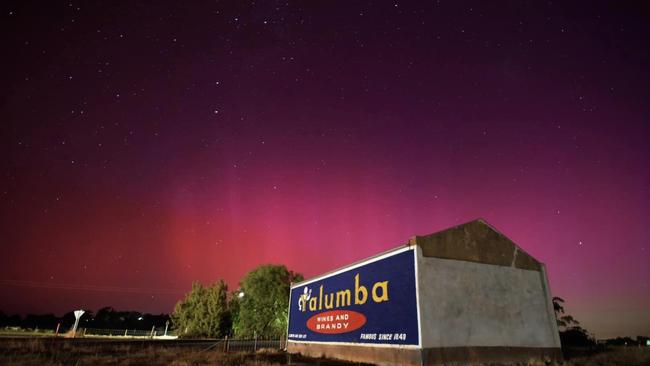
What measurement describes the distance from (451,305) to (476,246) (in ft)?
9.81

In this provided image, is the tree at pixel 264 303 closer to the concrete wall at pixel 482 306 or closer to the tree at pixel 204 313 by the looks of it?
the tree at pixel 204 313

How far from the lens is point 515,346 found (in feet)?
46.7

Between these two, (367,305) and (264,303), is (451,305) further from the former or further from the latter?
(264,303)

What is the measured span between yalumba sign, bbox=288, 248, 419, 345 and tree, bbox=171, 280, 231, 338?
107 ft

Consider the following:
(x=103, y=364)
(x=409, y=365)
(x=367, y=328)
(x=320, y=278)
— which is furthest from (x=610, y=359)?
(x=103, y=364)

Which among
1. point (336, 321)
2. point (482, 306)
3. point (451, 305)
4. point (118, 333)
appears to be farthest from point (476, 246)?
point (118, 333)

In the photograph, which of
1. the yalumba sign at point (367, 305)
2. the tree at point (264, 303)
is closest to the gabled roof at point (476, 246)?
the yalumba sign at point (367, 305)

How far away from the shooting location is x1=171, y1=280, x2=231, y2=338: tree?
50562 mm

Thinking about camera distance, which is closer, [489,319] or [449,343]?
[449,343]

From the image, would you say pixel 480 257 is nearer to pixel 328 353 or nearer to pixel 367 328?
pixel 367 328

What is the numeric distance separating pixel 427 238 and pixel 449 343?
3.85 metres

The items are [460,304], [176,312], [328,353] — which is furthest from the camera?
[176,312]

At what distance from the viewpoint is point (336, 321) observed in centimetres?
1855

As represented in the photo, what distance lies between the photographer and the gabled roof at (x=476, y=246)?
46.8 ft
